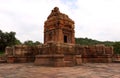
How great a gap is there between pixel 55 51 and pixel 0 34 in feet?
72.8

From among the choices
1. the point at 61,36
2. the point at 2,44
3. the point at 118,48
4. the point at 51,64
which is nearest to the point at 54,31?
the point at 61,36

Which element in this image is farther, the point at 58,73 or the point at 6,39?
the point at 6,39

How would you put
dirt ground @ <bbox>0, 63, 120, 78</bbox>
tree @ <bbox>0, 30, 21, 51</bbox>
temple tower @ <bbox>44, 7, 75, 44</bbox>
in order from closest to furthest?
1. dirt ground @ <bbox>0, 63, 120, 78</bbox>
2. temple tower @ <bbox>44, 7, 75, 44</bbox>
3. tree @ <bbox>0, 30, 21, 51</bbox>

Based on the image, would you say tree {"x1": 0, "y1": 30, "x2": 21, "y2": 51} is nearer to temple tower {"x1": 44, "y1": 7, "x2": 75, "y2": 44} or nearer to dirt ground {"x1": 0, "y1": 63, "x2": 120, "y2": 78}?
temple tower {"x1": 44, "y1": 7, "x2": 75, "y2": 44}

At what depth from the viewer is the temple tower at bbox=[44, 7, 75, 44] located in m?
11.6

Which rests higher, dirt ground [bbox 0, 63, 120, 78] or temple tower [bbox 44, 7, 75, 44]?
temple tower [bbox 44, 7, 75, 44]

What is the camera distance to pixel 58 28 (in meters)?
11.6

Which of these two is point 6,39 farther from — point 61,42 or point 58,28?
point 61,42

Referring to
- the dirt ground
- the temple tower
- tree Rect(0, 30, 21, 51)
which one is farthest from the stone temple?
tree Rect(0, 30, 21, 51)

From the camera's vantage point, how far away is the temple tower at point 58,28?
38.0ft

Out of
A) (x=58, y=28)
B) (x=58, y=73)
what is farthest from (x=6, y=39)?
(x=58, y=73)

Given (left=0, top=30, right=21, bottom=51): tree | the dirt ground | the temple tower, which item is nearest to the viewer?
the dirt ground

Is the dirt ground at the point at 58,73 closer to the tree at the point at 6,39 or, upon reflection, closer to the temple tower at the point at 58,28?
the temple tower at the point at 58,28

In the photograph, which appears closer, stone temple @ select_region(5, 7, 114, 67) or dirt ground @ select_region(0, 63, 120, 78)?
dirt ground @ select_region(0, 63, 120, 78)
